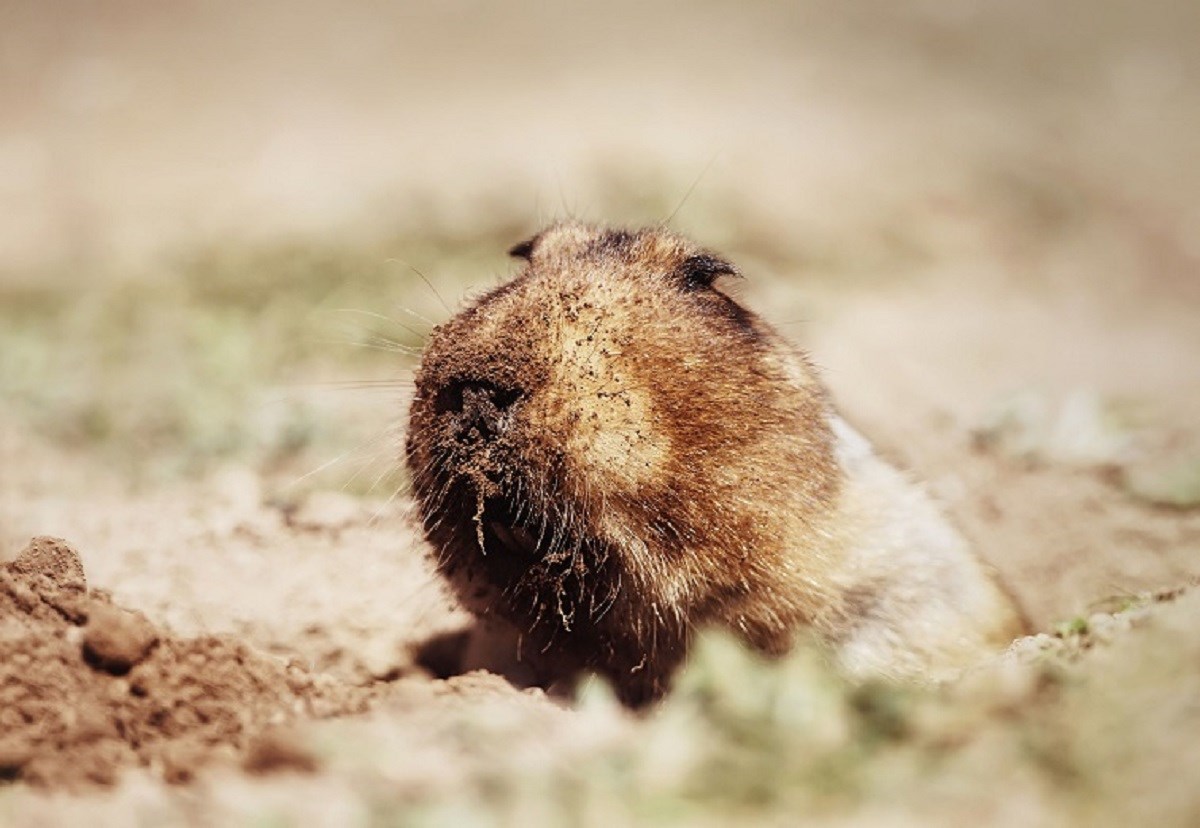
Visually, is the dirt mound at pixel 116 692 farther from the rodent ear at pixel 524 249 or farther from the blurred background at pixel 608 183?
the blurred background at pixel 608 183

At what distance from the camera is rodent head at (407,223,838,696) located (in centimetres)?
241

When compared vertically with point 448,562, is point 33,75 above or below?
above

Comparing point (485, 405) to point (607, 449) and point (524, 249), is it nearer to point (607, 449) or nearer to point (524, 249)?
point (607, 449)

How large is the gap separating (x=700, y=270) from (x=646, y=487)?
0.72 metres

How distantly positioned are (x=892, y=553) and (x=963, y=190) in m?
4.51

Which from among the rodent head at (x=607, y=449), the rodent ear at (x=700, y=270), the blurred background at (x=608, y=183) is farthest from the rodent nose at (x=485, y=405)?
the blurred background at (x=608, y=183)

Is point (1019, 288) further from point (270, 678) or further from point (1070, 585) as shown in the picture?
point (270, 678)

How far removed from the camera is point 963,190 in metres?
6.80

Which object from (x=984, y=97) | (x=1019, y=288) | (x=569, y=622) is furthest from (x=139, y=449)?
(x=984, y=97)

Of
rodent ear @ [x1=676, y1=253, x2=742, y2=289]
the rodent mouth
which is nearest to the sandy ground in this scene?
the rodent mouth

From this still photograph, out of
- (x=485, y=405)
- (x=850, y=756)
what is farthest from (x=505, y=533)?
(x=850, y=756)

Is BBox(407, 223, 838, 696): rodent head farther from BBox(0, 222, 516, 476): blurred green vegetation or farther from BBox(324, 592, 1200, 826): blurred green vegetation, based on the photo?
BBox(0, 222, 516, 476): blurred green vegetation

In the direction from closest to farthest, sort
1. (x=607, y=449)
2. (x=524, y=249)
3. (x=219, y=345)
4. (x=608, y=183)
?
(x=607, y=449) → (x=524, y=249) → (x=219, y=345) → (x=608, y=183)

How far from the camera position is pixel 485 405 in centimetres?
244
